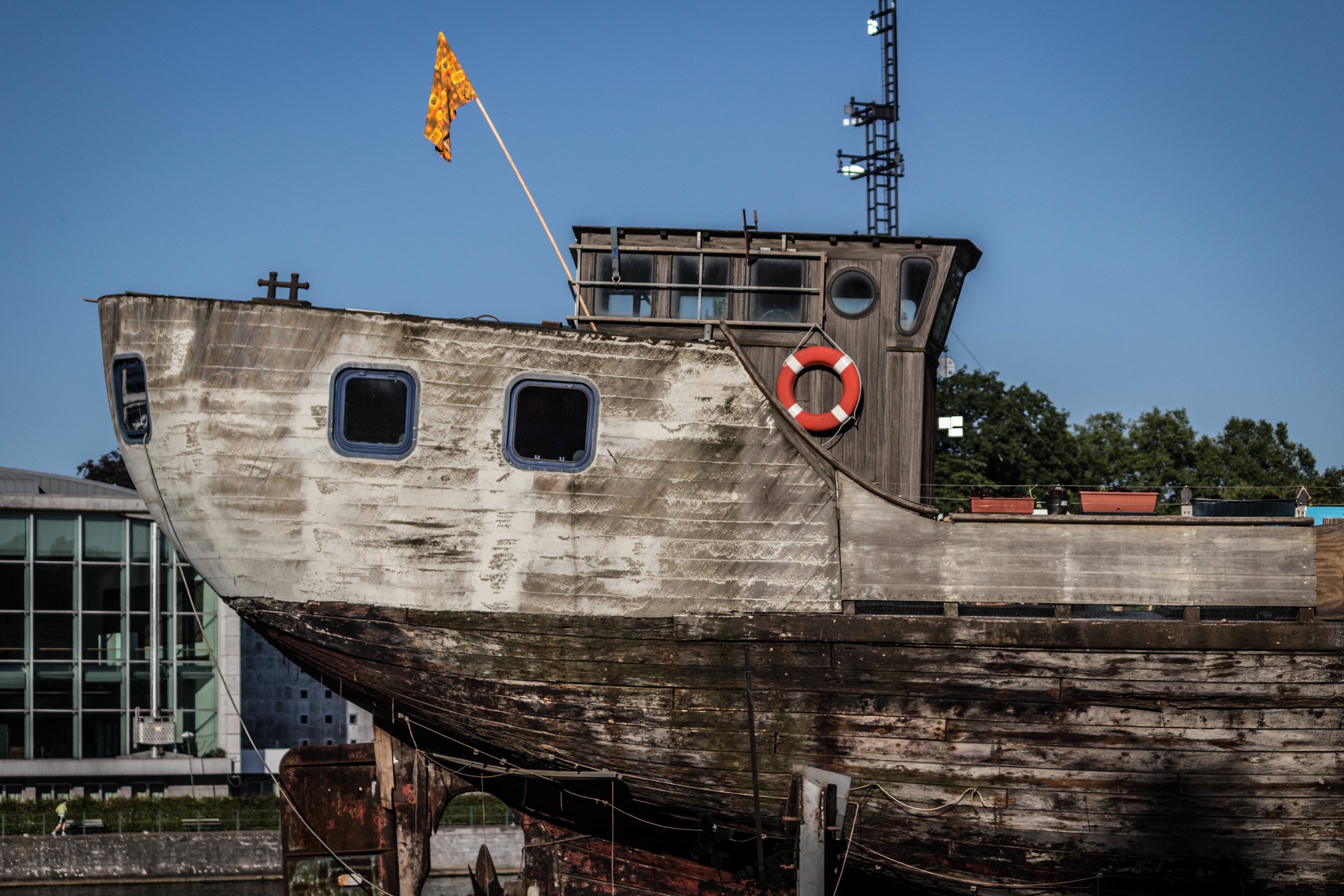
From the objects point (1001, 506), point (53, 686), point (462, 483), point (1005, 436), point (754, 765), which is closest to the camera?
point (754, 765)

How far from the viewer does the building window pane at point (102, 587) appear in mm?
30391

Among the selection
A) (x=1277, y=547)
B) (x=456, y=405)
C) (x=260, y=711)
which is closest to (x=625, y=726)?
(x=456, y=405)

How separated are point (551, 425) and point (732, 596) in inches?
82.8

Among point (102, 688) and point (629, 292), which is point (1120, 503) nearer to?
point (629, 292)

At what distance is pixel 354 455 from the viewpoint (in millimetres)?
9781

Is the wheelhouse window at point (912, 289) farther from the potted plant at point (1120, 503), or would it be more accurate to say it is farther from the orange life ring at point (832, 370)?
the potted plant at point (1120, 503)

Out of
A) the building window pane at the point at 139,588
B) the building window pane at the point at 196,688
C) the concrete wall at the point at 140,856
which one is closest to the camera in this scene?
the concrete wall at the point at 140,856

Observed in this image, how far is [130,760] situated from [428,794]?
73.0 ft

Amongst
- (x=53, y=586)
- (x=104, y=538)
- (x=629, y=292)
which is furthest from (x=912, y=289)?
(x=53, y=586)

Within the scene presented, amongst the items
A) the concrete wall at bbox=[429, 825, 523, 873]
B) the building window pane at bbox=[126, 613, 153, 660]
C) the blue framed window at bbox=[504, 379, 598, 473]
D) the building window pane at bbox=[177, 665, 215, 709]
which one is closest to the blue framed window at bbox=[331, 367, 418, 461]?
the blue framed window at bbox=[504, 379, 598, 473]

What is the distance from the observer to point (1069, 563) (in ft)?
33.0

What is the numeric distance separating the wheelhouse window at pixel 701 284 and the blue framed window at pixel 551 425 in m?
1.58

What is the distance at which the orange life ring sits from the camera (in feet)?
34.5

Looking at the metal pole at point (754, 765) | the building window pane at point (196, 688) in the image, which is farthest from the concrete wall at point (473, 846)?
the metal pole at point (754, 765)
